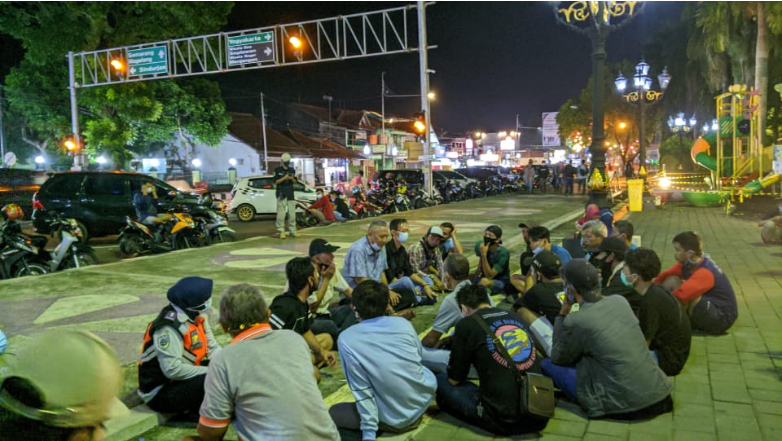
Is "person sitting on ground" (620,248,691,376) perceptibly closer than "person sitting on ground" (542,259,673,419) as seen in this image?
No

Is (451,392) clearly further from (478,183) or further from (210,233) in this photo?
(478,183)

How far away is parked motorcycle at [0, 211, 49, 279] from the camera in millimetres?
8867

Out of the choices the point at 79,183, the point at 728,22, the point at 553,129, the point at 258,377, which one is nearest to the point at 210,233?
the point at 79,183

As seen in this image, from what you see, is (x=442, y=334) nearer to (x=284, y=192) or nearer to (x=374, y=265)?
(x=374, y=265)

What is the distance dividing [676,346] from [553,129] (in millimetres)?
67908

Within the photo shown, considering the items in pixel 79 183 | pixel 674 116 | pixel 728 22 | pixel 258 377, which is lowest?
pixel 258 377

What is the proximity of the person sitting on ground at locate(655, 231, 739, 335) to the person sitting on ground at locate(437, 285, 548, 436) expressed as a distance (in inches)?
108

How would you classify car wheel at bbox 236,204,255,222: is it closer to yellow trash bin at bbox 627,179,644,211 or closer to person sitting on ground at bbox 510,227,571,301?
yellow trash bin at bbox 627,179,644,211

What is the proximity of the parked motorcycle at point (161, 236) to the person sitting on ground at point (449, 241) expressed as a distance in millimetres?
6033

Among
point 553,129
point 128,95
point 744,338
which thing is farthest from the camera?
point 553,129

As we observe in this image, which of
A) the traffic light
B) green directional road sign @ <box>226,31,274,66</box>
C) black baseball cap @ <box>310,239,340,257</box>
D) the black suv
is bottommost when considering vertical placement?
black baseball cap @ <box>310,239,340,257</box>

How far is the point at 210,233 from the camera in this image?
42.4ft

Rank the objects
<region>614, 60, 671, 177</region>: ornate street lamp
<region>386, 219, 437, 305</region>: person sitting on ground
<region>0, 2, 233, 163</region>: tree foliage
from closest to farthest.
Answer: <region>386, 219, 437, 305</region>: person sitting on ground → <region>614, 60, 671, 177</region>: ornate street lamp → <region>0, 2, 233, 163</region>: tree foliage

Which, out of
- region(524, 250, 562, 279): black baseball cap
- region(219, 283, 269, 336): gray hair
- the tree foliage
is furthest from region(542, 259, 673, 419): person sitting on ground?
the tree foliage
